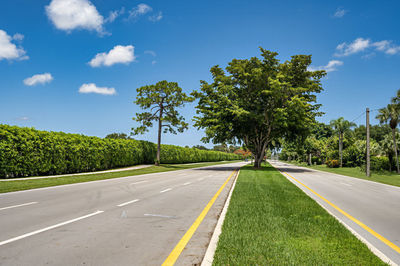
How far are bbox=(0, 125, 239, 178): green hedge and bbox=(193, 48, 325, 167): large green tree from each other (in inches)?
422

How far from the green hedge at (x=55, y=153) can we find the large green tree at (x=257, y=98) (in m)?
10.7

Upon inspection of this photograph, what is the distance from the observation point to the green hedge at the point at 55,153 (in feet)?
57.6

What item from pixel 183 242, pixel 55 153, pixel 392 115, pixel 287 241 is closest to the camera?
pixel 287 241

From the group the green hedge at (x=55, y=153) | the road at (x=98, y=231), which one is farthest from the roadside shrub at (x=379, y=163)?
the road at (x=98, y=231)

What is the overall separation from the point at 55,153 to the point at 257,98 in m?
23.6

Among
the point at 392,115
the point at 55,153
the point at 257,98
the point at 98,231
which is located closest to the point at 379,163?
the point at 392,115

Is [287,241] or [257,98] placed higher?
[257,98]

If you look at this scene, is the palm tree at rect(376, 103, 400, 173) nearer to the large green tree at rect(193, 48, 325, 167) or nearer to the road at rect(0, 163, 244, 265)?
the large green tree at rect(193, 48, 325, 167)

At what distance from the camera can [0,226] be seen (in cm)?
562

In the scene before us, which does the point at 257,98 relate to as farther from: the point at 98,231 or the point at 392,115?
the point at 98,231

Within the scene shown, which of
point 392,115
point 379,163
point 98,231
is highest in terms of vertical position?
point 392,115

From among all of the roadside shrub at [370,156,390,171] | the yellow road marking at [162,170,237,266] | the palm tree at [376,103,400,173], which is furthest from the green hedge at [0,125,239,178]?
the palm tree at [376,103,400,173]

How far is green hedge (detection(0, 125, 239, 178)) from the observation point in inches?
691

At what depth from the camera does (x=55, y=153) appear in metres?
21.0
